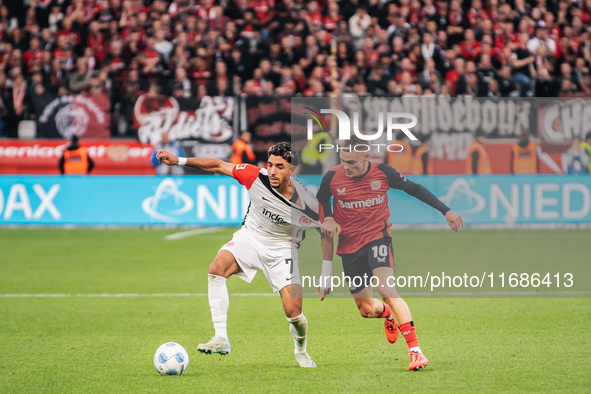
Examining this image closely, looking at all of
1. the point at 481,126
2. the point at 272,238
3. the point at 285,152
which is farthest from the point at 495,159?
the point at 285,152

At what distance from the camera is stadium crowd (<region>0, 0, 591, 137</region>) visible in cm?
1845

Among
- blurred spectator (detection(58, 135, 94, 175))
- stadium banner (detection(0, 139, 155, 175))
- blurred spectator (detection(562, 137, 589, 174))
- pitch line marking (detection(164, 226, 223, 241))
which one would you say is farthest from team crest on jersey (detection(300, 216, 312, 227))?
blurred spectator (detection(58, 135, 94, 175))

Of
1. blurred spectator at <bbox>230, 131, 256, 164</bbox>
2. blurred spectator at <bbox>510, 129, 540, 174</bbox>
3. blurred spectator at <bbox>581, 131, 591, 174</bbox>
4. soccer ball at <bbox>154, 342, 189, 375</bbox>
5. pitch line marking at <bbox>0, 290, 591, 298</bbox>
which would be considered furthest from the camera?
blurred spectator at <bbox>230, 131, 256, 164</bbox>

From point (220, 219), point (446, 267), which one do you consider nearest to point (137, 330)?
point (446, 267)

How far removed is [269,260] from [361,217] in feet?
2.81

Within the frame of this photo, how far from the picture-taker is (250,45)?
67.5 ft

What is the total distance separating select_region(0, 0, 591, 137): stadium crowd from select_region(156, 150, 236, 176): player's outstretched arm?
428 inches

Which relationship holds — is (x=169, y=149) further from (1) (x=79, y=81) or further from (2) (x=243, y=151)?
(1) (x=79, y=81)

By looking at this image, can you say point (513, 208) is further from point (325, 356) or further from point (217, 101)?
point (325, 356)

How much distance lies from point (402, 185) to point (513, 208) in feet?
30.7

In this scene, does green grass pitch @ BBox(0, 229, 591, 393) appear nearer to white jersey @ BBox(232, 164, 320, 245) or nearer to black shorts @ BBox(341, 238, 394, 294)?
black shorts @ BBox(341, 238, 394, 294)

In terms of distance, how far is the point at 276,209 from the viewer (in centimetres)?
725

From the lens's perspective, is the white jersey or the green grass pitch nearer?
the green grass pitch

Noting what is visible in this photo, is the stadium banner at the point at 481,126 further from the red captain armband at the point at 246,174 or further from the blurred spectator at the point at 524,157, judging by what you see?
the red captain armband at the point at 246,174
